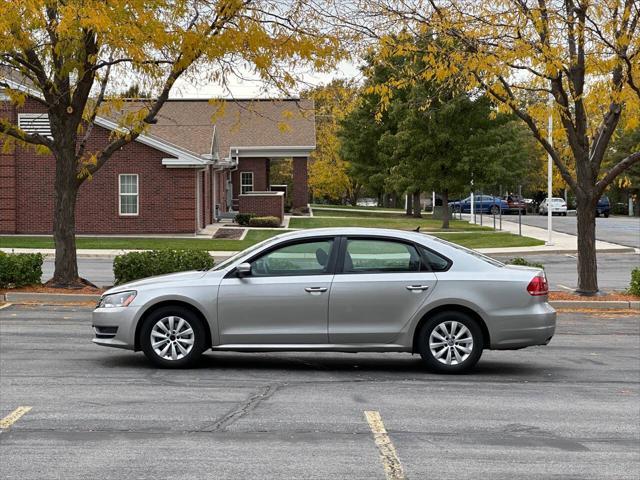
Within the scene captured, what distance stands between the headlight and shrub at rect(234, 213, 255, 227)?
32511 mm

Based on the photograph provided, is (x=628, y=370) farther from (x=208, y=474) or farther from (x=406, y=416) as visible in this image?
(x=208, y=474)

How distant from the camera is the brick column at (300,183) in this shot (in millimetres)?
51125

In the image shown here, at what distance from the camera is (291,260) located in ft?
32.7

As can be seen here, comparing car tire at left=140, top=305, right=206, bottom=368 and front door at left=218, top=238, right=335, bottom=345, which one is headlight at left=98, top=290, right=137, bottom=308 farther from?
front door at left=218, top=238, right=335, bottom=345

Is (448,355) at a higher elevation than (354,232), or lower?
lower

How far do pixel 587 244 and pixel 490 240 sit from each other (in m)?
19.0

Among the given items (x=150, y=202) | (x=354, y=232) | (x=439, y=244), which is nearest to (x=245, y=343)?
(x=354, y=232)

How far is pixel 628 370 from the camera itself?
1061 centimetres

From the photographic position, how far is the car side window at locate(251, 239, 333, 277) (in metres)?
9.90

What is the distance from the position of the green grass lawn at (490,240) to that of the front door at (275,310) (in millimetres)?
23637

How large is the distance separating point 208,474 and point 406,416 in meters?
2.34

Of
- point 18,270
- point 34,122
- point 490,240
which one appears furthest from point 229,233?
point 18,270

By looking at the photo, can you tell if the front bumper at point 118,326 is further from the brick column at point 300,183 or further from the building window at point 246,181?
the building window at point 246,181

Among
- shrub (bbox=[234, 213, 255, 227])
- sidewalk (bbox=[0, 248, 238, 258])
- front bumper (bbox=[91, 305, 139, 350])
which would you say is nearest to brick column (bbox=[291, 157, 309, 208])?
shrub (bbox=[234, 213, 255, 227])
